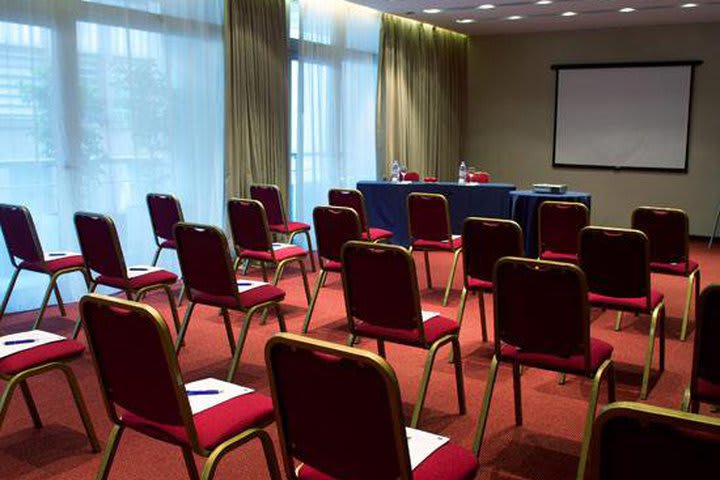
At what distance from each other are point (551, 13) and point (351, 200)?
4.70 m

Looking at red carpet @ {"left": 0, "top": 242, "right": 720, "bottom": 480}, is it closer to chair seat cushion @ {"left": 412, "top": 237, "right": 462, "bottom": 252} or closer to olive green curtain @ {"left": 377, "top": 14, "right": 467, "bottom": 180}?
chair seat cushion @ {"left": 412, "top": 237, "right": 462, "bottom": 252}

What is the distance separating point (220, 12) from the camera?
689cm

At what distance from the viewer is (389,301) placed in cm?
317

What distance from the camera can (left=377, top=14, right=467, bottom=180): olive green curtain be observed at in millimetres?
9445

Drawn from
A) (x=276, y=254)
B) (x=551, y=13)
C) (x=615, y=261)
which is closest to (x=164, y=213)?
(x=276, y=254)

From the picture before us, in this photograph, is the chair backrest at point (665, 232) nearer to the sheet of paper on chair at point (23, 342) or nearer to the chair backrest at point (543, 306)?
the chair backrest at point (543, 306)

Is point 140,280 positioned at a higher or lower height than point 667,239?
lower

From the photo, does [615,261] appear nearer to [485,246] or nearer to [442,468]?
[485,246]

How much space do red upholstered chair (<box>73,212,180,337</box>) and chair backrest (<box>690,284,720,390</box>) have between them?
3.03 m

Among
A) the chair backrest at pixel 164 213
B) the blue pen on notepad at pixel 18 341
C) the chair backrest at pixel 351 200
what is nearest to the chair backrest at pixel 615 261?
the chair backrest at pixel 351 200

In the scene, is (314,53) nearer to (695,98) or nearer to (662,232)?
(662,232)

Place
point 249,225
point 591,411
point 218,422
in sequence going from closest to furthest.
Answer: point 218,422, point 591,411, point 249,225

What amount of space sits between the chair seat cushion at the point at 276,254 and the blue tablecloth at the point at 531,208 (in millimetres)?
2529

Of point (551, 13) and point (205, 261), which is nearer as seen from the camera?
point (205, 261)
